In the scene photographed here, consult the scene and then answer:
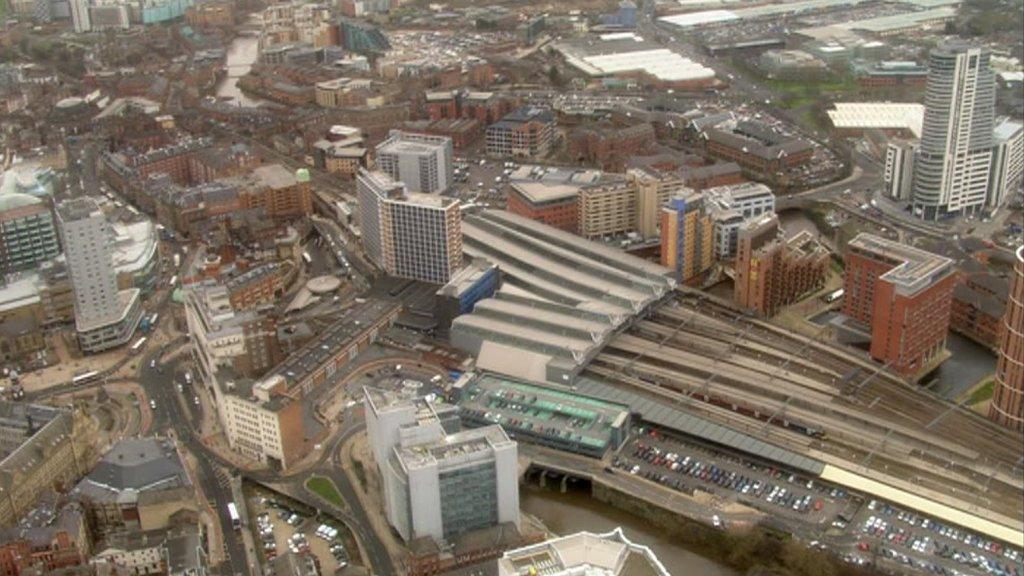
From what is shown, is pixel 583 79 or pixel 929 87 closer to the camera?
pixel 929 87

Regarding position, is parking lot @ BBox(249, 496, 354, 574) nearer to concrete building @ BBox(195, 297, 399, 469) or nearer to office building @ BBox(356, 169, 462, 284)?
concrete building @ BBox(195, 297, 399, 469)

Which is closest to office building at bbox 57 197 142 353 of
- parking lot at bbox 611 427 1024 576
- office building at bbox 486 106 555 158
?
parking lot at bbox 611 427 1024 576

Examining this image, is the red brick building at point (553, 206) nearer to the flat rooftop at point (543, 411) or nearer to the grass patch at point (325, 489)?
the flat rooftop at point (543, 411)

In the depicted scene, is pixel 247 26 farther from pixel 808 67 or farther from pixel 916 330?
pixel 916 330

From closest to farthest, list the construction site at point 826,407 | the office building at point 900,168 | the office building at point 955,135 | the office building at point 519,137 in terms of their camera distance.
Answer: the construction site at point 826,407, the office building at point 955,135, the office building at point 900,168, the office building at point 519,137

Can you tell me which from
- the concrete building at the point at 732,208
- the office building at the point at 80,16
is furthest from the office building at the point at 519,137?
the office building at the point at 80,16

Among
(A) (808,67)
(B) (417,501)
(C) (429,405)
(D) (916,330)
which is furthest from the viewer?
(A) (808,67)

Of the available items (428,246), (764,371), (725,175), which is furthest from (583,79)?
(764,371)
